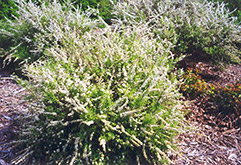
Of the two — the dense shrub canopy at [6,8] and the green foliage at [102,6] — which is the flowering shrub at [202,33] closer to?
the green foliage at [102,6]

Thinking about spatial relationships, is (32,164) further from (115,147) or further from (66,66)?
(66,66)

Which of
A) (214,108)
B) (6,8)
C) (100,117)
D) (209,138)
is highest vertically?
(6,8)

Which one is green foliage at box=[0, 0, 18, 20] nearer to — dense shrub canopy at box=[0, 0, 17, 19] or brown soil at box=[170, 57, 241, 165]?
dense shrub canopy at box=[0, 0, 17, 19]

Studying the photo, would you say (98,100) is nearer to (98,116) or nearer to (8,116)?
(98,116)

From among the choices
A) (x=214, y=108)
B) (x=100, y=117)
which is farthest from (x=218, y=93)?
(x=100, y=117)

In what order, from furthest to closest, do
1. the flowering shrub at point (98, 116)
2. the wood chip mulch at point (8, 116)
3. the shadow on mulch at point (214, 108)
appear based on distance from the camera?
the shadow on mulch at point (214, 108), the wood chip mulch at point (8, 116), the flowering shrub at point (98, 116)

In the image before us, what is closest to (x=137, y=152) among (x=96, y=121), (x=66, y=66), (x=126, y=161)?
(x=126, y=161)

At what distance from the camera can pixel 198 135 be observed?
3.37m

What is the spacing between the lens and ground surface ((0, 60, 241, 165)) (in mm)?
2945

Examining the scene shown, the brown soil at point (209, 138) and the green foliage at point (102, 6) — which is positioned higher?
the green foliage at point (102, 6)

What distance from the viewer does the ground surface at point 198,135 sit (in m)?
2.95

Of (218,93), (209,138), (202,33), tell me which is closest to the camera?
(209,138)

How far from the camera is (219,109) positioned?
374 cm

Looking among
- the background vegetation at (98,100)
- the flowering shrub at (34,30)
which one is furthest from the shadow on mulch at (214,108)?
the flowering shrub at (34,30)
